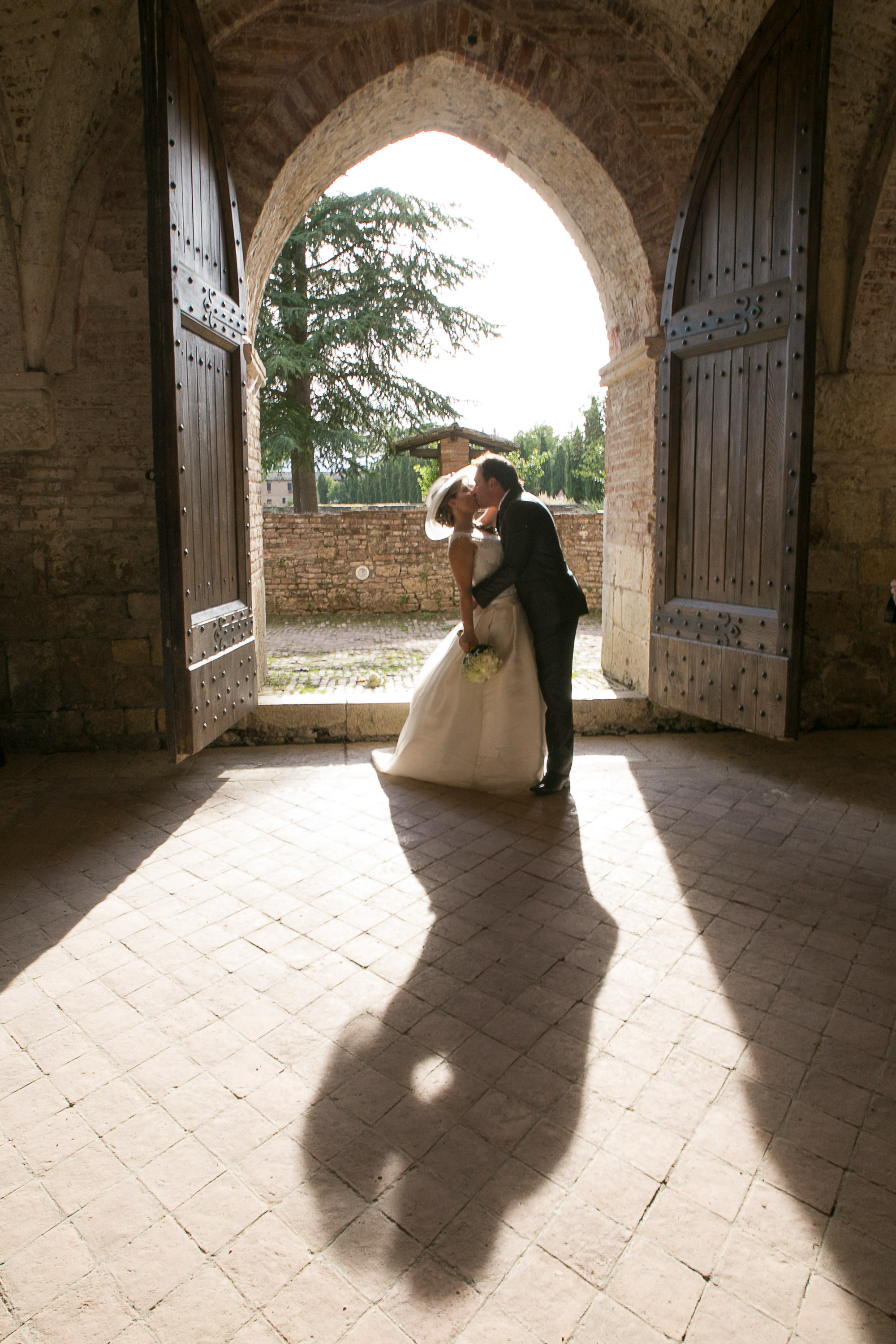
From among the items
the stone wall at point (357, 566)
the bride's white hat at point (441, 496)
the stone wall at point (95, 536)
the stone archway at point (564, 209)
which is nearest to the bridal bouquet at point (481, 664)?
the bride's white hat at point (441, 496)

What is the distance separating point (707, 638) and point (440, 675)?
1491 millimetres

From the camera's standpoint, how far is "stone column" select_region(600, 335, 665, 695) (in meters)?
5.88

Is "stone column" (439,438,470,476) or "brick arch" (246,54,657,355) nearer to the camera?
"brick arch" (246,54,657,355)

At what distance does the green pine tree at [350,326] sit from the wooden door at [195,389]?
15.4 metres

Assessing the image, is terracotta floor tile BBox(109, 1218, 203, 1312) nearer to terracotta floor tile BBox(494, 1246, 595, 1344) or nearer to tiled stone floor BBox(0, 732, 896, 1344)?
tiled stone floor BBox(0, 732, 896, 1344)

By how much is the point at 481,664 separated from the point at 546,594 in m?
0.53

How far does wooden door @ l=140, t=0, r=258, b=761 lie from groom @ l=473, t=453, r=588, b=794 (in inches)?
55.6

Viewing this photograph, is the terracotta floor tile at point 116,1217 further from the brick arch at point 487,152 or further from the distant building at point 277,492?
the distant building at point 277,492

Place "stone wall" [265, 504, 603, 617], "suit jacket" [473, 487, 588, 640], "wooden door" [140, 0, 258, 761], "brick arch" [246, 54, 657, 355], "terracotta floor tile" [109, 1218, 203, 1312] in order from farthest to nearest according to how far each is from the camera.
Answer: "stone wall" [265, 504, 603, 617] < "brick arch" [246, 54, 657, 355] < "suit jacket" [473, 487, 588, 640] < "wooden door" [140, 0, 258, 761] < "terracotta floor tile" [109, 1218, 203, 1312]

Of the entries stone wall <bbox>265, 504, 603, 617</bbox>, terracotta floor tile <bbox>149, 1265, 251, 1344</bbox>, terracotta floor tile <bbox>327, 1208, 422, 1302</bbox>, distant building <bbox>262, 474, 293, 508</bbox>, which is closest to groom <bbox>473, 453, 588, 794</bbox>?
terracotta floor tile <bbox>327, 1208, 422, 1302</bbox>

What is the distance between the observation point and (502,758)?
473 centimetres

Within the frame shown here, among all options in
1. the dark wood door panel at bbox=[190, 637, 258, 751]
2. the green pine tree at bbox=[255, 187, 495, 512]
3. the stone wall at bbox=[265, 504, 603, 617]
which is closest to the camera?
the dark wood door panel at bbox=[190, 637, 258, 751]

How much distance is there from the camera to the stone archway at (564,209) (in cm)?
552

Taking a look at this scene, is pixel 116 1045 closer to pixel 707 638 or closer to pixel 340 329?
pixel 707 638
